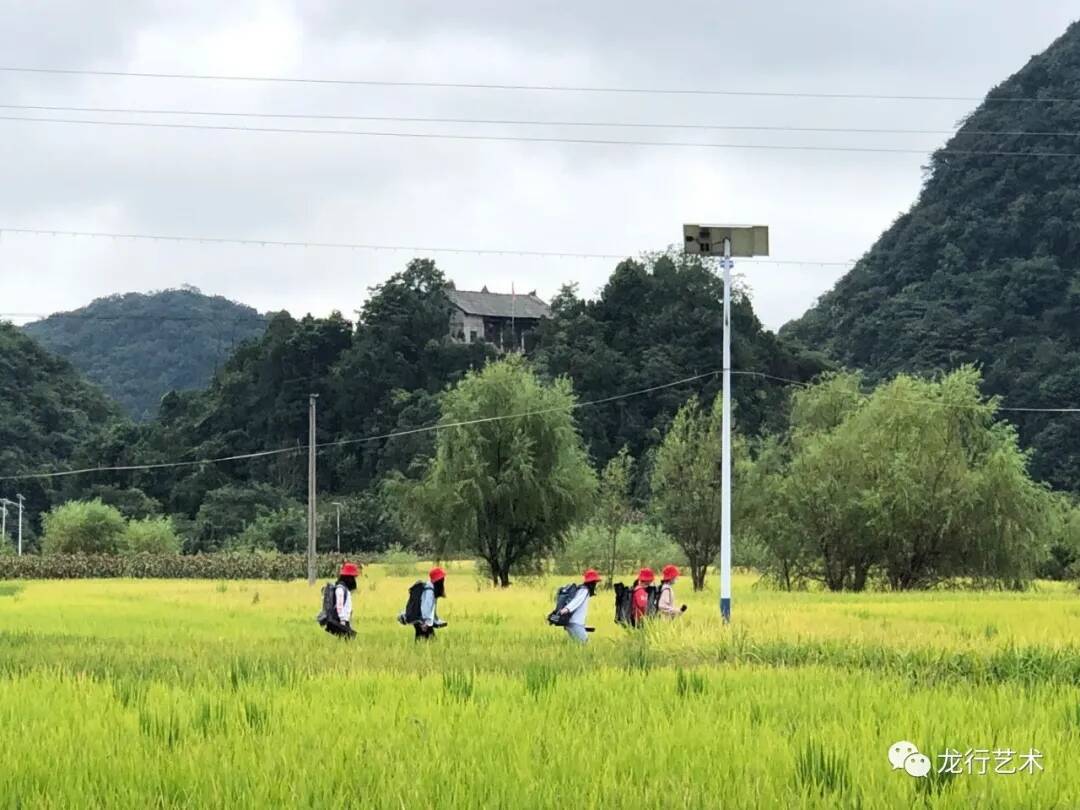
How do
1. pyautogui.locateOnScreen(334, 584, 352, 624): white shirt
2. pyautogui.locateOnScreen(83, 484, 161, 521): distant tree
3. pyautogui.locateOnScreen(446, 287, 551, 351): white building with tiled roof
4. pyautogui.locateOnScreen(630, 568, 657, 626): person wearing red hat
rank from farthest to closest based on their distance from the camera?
1. pyautogui.locateOnScreen(446, 287, 551, 351): white building with tiled roof
2. pyautogui.locateOnScreen(83, 484, 161, 521): distant tree
3. pyautogui.locateOnScreen(630, 568, 657, 626): person wearing red hat
4. pyautogui.locateOnScreen(334, 584, 352, 624): white shirt

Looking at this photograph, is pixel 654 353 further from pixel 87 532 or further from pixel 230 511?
pixel 87 532

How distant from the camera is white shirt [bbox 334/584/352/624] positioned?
17188 mm

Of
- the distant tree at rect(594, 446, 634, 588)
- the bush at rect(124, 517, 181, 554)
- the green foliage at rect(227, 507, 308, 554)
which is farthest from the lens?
the green foliage at rect(227, 507, 308, 554)

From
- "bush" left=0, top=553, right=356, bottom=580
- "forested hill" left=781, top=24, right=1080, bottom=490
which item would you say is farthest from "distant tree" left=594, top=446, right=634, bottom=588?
"forested hill" left=781, top=24, right=1080, bottom=490

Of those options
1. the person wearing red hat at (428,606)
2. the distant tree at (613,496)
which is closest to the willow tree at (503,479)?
the distant tree at (613,496)

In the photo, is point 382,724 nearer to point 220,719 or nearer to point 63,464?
point 220,719

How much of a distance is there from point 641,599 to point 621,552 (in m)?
37.0

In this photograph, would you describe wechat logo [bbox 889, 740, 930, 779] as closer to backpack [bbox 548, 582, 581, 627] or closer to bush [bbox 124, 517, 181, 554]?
backpack [bbox 548, 582, 581, 627]

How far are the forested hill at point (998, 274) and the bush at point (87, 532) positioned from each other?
43.6m

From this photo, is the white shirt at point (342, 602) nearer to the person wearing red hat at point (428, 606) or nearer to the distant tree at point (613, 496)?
the person wearing red hat at point (428, 606)

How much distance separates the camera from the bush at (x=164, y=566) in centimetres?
5603

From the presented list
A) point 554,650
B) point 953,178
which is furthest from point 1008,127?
point 554,650

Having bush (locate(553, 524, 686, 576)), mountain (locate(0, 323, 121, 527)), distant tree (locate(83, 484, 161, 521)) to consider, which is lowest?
bush (locate(553, 524, 686, 576))

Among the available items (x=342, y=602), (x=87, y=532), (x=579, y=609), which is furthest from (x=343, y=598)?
(x=87, y=532)
